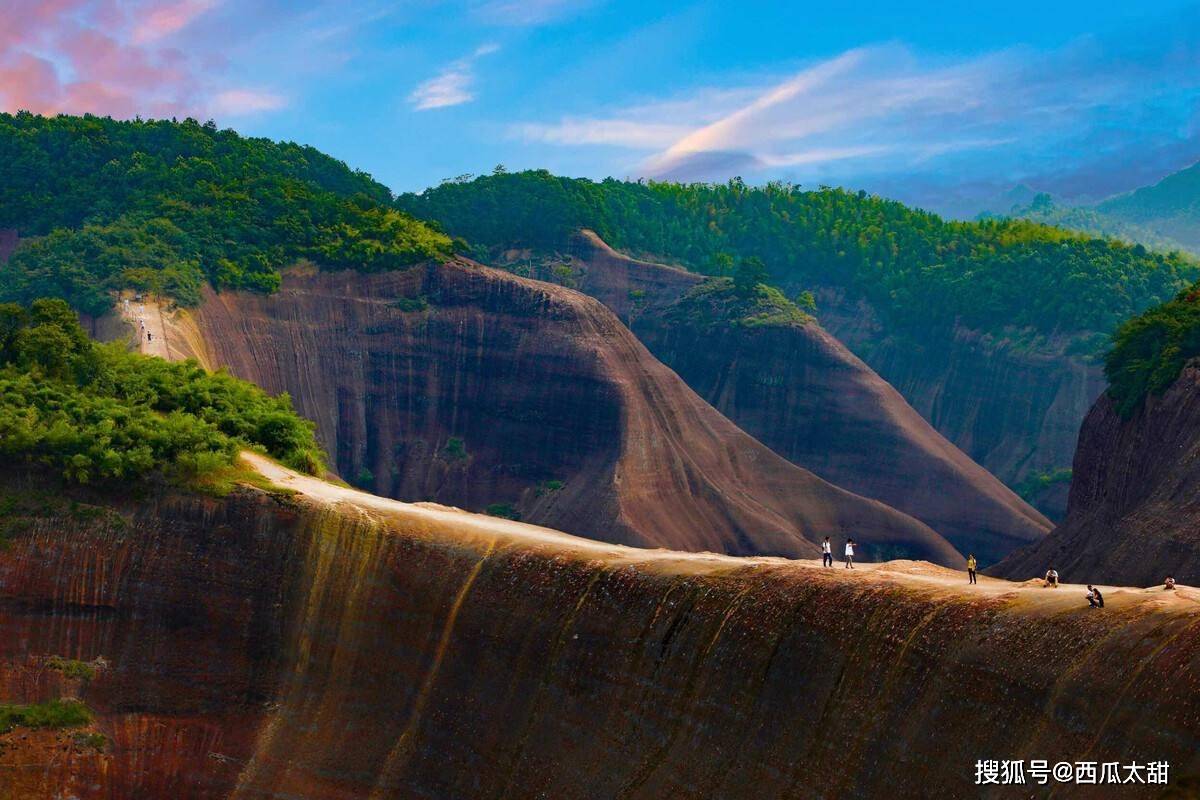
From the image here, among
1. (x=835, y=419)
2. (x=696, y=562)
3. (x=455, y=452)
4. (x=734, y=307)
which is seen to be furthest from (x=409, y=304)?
(x=696, y=562)

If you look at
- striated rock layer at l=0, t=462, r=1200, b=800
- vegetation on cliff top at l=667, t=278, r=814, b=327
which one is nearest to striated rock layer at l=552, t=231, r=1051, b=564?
vegetation on cliff top at l=667, t=278, r=814, b=327

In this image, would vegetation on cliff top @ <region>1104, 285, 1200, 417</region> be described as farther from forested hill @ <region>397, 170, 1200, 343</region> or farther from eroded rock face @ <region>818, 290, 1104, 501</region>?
forested hill @ <region>397, 170, 1200, 343</region>

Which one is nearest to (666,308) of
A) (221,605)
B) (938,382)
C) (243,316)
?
(938,382)

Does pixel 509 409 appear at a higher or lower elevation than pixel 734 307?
lower

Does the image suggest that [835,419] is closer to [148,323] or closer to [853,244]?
[853,244]

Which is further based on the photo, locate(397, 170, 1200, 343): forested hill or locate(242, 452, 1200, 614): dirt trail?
locate(397, 170, 1200, 343): forested hill

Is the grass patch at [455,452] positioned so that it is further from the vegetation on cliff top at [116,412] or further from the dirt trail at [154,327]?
the vegetation on cliff top at [116,412]

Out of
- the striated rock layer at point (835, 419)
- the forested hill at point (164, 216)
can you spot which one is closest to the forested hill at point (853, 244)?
the striated rock layer at point (835, 419)
